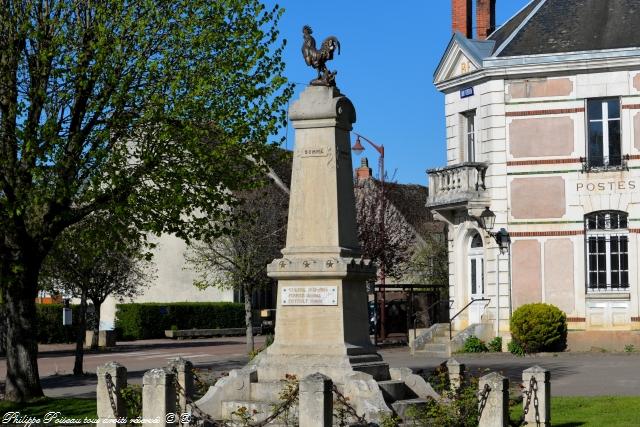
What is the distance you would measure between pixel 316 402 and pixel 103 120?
10.4 m

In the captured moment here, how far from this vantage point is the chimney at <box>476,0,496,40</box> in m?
36.6

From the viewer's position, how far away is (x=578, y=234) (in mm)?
30781

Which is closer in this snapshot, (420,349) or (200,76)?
(200,76)

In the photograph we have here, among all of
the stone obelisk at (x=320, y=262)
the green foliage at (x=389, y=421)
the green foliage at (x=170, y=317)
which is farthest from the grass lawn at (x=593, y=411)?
the green foliage at (x=170, y=317)

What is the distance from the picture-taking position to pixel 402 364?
Answer: 27141 mm

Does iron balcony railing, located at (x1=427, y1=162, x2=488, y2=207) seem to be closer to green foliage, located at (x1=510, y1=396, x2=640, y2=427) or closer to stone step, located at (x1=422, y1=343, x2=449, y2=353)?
stone step, located at (x1=422, y1=343, x2=449, y2=353)

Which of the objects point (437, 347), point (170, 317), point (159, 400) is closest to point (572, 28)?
point (437, 347)

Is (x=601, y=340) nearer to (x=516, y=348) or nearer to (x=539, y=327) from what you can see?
(x=539, y=327)

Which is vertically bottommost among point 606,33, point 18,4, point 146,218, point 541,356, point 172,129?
point 541,356

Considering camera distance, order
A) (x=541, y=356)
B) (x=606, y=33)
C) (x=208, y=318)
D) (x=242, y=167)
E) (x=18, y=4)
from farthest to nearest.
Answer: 1. (x=208, y=318)
2. (x=606, y=33)
3. (x=541, y=356)
4. (x=242, y=167)
5. (x=18, y=4)

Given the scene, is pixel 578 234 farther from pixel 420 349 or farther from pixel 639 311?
pixel 420 349

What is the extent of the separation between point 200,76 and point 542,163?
45.3 feet

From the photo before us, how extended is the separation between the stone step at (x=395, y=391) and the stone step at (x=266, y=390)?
4.41 ft

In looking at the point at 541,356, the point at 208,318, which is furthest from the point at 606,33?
the point at 208,318
